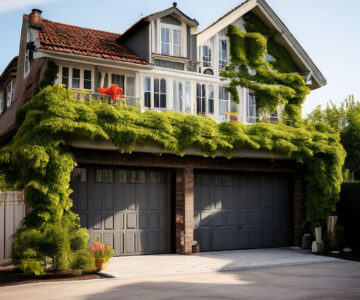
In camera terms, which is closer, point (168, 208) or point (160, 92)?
point (168, 208)

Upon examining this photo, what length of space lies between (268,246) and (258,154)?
3790 mm

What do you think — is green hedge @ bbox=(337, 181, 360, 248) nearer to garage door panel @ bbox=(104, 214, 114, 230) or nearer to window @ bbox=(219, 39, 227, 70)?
window @ bbox=(219, 39, 227, 70)

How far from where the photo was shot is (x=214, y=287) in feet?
32.7

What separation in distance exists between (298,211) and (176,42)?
7856mm

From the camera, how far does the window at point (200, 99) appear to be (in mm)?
17844

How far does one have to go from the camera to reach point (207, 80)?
1803 centimetres

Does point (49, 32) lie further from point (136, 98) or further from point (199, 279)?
point (199, 279)

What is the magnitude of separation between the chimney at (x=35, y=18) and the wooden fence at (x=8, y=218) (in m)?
6.40

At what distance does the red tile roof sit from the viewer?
1539 cm

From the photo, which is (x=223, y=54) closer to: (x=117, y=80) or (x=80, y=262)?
(x=117, y=80)

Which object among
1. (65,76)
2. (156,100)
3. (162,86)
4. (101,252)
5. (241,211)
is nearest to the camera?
(101,252)

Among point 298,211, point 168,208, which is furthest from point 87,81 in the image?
point 298,211

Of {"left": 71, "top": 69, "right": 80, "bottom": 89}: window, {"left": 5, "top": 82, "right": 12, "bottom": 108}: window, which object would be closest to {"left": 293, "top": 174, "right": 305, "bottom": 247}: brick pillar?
{"left": 71, "top": 69, "right": 80, "bottom": 89}: window

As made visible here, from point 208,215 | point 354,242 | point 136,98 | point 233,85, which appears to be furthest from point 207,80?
point 354,242
